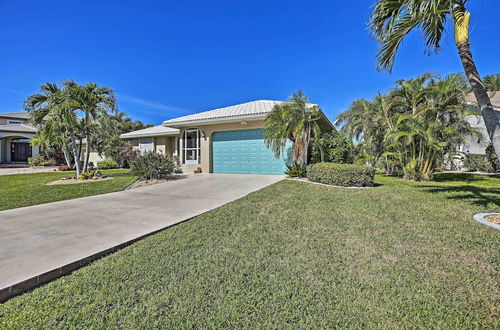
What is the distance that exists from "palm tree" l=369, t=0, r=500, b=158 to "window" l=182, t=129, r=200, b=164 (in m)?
13.3

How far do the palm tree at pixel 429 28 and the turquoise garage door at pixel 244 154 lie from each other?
8.94 metres

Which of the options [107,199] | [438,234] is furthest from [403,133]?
[107,199]

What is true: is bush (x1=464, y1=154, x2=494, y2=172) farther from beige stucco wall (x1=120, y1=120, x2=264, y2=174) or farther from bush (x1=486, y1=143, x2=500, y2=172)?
beige stucco wall (x1=120, y1=120, x2=264, y2=174)

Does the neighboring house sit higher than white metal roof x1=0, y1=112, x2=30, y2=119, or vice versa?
white metal roof x1=0, y1=112, x2=30, y2=119

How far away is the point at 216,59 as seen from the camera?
17.8m

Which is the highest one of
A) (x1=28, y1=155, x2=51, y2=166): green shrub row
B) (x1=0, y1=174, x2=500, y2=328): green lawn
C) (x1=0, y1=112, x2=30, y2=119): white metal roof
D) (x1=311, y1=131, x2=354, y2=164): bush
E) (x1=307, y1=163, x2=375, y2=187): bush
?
(x1=0, y1=112, x2=30, y2=119): white metal roof

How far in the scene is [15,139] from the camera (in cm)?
2842

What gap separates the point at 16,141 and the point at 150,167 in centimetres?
2942

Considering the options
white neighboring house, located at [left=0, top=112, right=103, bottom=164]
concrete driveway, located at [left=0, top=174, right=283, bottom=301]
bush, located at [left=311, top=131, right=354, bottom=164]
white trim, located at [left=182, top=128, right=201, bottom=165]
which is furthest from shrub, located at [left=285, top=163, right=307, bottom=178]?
white neighboring house, located at [left=0, top=112, right=103, bottom=164]

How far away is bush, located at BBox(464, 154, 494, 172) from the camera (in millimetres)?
17298

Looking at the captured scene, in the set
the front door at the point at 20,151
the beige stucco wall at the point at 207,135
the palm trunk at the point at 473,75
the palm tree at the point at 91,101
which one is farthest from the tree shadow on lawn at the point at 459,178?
the front door at the point at 20,151

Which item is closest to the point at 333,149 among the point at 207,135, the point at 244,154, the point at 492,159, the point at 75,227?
the point at 244,154

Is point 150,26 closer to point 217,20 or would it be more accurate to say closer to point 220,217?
point 217,20

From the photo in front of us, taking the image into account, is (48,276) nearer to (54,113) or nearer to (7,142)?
(54,113)
